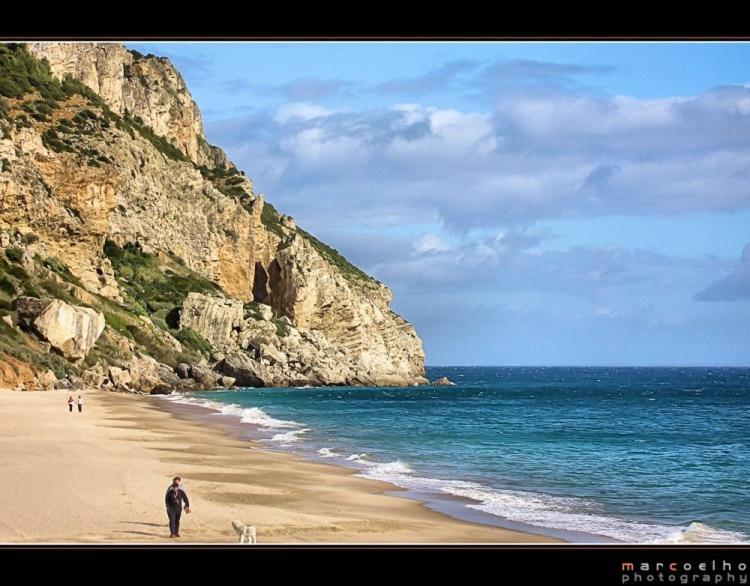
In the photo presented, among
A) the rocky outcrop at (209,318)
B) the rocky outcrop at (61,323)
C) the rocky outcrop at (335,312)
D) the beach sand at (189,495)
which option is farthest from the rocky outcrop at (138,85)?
the beach sand at (189,495)

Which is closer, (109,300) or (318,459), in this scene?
(318,459)

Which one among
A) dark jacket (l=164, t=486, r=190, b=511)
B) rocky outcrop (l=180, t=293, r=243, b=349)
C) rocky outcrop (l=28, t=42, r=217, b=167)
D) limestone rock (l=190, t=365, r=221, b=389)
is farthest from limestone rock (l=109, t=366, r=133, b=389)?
rocky outcrop (l=28, t=42, r=217, b=167)

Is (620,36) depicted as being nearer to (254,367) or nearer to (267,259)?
(254,367)

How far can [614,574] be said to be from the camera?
657 centimetres

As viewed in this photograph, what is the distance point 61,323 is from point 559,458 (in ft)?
129

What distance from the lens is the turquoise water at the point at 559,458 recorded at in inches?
747

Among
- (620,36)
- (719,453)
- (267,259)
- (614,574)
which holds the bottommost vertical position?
(719,453)

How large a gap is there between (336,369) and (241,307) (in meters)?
17.0

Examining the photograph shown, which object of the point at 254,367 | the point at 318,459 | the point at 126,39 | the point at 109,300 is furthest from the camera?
the point at 254,367

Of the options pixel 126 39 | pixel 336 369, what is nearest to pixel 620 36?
pixel 126 39

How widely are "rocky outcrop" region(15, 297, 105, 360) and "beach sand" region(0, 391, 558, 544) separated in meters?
26.1

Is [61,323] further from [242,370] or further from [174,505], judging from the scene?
[174,505]

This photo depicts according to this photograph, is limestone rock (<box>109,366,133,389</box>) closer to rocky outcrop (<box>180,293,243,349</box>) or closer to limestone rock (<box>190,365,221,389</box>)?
limestone rock (<box>190,365,221,389</box>)

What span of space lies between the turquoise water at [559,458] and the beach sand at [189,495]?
2203 mm
